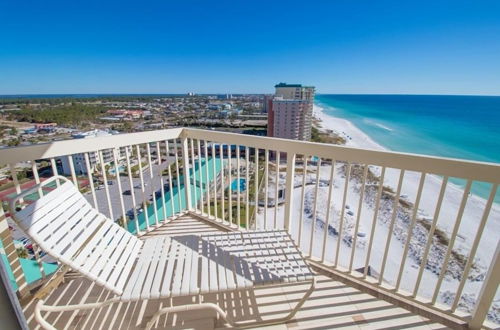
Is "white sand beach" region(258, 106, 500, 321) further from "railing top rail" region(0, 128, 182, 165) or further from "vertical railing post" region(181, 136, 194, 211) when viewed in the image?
"railing top rail" region(0, 128, 182, 165)

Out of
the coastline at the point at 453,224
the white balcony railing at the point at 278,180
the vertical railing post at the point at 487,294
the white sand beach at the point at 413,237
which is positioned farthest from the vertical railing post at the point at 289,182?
the white sand beach at the point at 413,237

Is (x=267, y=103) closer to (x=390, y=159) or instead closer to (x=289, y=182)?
(x=289, y=182)

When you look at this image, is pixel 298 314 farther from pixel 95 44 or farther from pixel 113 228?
pixel 95 44

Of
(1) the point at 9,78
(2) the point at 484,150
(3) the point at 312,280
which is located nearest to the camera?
(3) the point at 312,280

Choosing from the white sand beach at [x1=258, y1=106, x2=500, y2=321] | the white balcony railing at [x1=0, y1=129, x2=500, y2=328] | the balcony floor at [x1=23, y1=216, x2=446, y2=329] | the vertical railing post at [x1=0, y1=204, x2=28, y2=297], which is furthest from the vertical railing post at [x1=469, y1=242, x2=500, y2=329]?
the white sand beach at [x1=258, y1=106, x2=500, y2=321]

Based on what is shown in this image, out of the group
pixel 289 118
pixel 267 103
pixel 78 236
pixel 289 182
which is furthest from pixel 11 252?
pixel 267 103

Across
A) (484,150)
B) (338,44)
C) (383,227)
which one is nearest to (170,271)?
(383,227)
